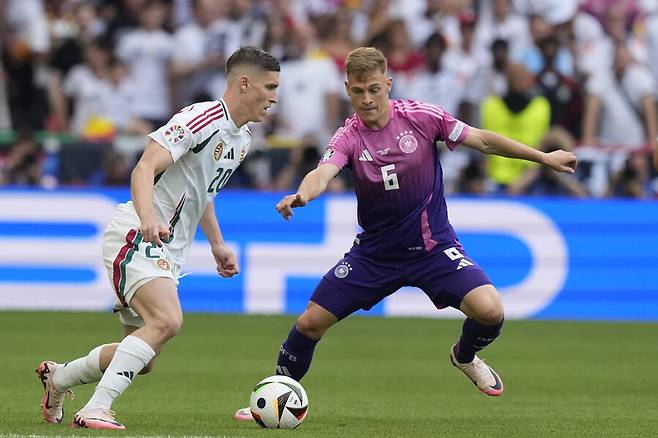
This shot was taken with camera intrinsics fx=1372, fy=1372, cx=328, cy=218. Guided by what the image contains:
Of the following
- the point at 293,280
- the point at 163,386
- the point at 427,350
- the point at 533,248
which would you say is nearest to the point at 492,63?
the point at 533,248

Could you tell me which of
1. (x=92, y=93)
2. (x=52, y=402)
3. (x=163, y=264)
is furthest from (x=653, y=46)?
(x=52, y=402)

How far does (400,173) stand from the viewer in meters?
8.61

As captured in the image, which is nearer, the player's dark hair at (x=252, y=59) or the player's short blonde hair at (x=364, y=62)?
the player's dark hair at (x=252, y=59)

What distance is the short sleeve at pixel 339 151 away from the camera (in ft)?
27.5

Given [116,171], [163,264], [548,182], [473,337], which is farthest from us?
[548,182]

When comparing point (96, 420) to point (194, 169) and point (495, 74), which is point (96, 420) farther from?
point (495, 74)

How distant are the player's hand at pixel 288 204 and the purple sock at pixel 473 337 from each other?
70.7 inches

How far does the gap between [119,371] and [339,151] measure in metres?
1.97

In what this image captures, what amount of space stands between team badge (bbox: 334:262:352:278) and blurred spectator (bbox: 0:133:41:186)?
8.50m

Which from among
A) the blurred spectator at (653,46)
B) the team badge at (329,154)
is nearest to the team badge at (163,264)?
the team badge at (329,154)

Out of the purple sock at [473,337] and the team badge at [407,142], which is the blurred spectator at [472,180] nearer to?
the purple sock at [473,337]

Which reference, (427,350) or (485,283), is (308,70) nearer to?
(427,350)

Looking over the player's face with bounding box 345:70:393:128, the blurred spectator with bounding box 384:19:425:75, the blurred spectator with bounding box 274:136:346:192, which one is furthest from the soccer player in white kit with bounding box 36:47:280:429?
the blurred spectator with bounding box 384:19:425:75

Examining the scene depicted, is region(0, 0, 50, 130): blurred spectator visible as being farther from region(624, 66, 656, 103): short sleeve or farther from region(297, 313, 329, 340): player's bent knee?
region(297, 313, 329, 340): player's bent knee
